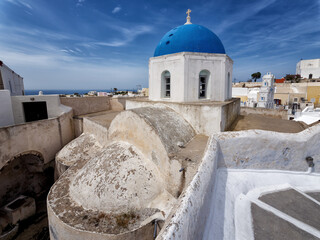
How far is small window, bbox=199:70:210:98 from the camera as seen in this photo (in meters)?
9.09

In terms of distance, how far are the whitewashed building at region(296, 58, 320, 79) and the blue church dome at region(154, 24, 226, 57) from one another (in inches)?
2218

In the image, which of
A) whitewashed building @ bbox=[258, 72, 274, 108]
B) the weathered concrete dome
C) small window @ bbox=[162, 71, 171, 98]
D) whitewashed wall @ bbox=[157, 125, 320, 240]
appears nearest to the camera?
whitewashed wall @ bbox=[157, 125, 320, 240]

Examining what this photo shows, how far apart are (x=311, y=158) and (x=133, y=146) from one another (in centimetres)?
526

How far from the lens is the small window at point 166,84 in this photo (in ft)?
31.1

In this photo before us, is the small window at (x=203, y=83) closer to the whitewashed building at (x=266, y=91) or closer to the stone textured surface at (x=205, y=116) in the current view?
the stone textured surface at (x=205, y=116)

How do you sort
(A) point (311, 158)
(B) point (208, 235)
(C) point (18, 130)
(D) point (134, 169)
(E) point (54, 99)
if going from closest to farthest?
(B) point (208, 235) < (A) point (311, 158) < (D) point (134, 169) < (C) point (18, 130) < (E) point (54, 99)

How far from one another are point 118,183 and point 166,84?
243 inches

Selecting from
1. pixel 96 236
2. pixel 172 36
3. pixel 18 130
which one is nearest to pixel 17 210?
pixel 18 130

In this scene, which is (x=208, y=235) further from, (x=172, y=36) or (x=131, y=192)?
(x=172, y=36)

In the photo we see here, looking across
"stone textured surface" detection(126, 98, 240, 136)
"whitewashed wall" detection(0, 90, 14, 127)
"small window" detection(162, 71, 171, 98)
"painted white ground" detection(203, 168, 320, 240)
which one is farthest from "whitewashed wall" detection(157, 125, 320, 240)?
"whitewashed wall" detection(0, 90, 14, 127)

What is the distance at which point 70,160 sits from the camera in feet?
31.4

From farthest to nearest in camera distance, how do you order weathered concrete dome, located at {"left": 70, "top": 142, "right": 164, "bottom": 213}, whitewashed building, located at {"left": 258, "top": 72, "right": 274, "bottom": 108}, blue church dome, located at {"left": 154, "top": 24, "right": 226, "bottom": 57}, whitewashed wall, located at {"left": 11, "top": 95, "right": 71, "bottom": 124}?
1. whitewashed building, located at {"left": 258, "top": 72, "right": 274, "bottom": 108}
2. whitewashed wall, located at {"left": 11, "top": 95, "right": 71, "bottom": 124}
3. blue church dome, located at {"left": 154, "top": 24, "right": 226, "bottom": 57}
4. weathered concrete dome, located at {"left": 70, "top": 142, "right": 164, "bottom": 213}

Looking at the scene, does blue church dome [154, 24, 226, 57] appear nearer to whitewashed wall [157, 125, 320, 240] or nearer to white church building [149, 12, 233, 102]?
white church building [149, 12, 233, 102]

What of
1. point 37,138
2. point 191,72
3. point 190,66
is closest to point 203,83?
point 191,72
